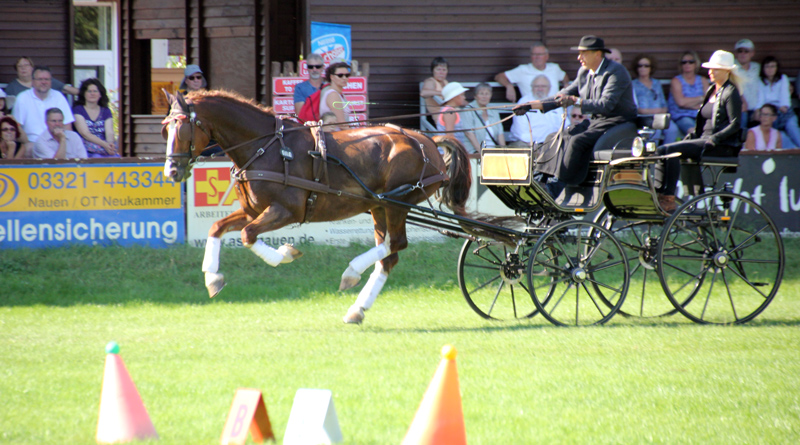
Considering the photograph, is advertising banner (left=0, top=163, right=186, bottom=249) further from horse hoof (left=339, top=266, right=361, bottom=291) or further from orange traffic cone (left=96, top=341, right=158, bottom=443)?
orange traffic cone (left=96, top=341, right=158, bottom=443)

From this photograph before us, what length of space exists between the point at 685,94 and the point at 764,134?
1.26 metres

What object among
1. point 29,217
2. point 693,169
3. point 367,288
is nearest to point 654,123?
point 693,169

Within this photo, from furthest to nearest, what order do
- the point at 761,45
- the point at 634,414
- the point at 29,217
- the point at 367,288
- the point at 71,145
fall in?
the point at 761,45, the point at 71,145, the point at 29,217, the point at 367,288, the point at 634,414

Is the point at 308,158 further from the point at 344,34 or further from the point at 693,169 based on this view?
the point at 344,34

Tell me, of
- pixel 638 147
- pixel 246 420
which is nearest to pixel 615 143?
pixel 638 147

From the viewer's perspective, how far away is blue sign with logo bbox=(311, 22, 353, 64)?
1227cm

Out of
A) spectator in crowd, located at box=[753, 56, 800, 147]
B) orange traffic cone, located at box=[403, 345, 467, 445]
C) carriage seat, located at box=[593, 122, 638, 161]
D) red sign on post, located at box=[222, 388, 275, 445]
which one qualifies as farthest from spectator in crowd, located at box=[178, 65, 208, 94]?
orange traffic cone, located at box=[403, 345, 467, 445]

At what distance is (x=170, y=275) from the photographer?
9898 mm

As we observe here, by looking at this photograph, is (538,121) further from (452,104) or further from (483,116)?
(452,104)

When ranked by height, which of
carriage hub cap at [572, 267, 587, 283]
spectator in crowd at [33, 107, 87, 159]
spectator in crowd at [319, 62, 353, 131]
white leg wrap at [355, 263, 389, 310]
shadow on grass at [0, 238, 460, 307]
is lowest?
shadow on grass at [0, 238, 460, 307]

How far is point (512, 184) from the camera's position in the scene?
23.7ft

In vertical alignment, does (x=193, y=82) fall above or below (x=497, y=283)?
above

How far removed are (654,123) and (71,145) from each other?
7.66m

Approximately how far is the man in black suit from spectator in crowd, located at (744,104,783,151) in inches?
213
